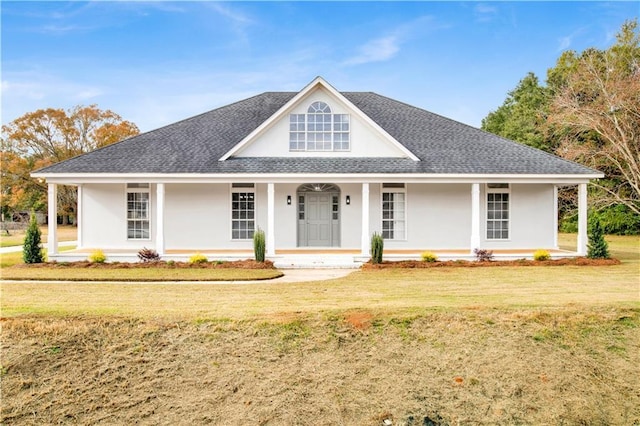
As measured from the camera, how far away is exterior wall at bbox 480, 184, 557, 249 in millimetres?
17906

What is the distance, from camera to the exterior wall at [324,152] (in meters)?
17.2

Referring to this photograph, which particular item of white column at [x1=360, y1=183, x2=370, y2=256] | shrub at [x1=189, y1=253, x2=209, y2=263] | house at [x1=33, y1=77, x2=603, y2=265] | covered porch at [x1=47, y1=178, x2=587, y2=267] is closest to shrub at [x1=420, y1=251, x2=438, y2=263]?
covered porch at [x1=47, y1=178, x2=587, y2=267]

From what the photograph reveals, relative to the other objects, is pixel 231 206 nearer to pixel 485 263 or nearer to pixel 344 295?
pixel 344 295

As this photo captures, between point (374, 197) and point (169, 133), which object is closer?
point (374, 197)

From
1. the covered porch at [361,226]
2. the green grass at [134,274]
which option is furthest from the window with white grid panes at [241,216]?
the green grass at [134,274]

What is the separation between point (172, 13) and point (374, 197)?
11514mm

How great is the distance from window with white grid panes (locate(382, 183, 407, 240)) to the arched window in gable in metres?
2.54

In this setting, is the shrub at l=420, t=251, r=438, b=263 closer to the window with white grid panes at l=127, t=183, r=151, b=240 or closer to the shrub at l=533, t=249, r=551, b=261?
the shrub at l=533, t=249, r=551, b=261

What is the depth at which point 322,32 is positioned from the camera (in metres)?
21.0

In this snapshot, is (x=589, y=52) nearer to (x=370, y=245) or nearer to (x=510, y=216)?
(x=510, y=216)

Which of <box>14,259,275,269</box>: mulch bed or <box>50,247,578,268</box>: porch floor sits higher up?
<box>50,247,578,268</box>: porch floor

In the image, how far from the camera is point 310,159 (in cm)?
1708

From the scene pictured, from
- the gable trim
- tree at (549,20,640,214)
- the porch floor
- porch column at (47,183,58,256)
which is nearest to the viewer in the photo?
the porch floor

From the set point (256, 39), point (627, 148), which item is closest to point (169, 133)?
point (256, 39)
